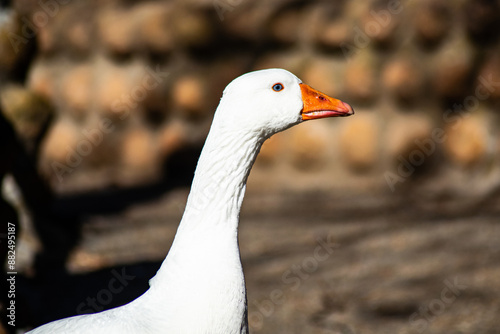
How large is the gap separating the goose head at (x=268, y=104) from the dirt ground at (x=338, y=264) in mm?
1946

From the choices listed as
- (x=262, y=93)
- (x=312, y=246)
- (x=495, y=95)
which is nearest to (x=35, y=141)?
(x=312, y=246)

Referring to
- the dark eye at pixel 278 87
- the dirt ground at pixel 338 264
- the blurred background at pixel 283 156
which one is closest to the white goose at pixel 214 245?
the dark eye at pixel 278 87

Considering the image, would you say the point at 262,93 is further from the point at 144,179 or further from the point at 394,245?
the point at 144,179

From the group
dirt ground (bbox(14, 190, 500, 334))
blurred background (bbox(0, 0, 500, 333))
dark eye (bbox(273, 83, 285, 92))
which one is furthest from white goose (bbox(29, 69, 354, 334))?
dirt ground (bbox(14, 190, 500, 334))

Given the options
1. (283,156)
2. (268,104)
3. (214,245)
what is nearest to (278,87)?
(268,104)

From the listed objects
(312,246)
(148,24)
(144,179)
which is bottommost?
(144,179)

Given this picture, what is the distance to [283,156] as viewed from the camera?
678 centimetres

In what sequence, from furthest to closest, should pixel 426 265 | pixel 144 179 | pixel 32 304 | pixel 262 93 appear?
pixel 144 179
pixel 426 265
pixel 32 304
pixel 262 93

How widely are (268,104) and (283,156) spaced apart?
4416 millimetres

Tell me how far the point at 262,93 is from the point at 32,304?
8.08 feet

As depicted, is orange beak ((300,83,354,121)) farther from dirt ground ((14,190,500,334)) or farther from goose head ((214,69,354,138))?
dirt ground ((14,190,500,334))

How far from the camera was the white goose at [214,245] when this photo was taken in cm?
226

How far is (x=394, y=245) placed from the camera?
5004 mm

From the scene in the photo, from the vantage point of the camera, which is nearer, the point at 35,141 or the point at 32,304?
the point at 32,304
